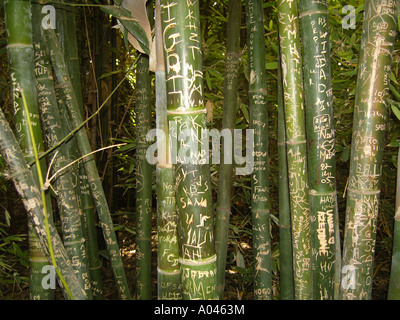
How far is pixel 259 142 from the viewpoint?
141 centimetres

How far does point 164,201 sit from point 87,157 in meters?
0.49

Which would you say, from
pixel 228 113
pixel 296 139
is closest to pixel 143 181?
pixel 228 113

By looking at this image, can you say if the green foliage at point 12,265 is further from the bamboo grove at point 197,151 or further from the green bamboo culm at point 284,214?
the green bamboo culm at point 284,214

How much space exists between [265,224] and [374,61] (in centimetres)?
73

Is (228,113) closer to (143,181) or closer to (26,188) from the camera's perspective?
(143,181)

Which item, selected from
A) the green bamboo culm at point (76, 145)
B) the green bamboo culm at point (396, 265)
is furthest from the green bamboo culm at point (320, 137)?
the green bamboo culm at point (76, 145)

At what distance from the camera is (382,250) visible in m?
2.20

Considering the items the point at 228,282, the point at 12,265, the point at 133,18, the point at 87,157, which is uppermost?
the point at 133,18

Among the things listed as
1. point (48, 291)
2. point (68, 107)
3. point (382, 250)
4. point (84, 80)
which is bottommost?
point (382, 250)

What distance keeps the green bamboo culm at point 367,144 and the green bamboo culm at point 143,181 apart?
874 mm

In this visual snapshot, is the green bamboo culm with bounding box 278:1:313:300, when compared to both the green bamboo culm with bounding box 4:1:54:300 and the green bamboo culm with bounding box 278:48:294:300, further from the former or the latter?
the green bamboo culm with bounding box 4:1:54:300

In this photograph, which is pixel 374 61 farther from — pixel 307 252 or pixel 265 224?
pixel 265 224

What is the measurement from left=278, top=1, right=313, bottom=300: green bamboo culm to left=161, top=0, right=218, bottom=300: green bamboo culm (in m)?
0.37

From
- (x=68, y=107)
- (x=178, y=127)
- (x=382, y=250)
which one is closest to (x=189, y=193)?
(x=178, y=127)
